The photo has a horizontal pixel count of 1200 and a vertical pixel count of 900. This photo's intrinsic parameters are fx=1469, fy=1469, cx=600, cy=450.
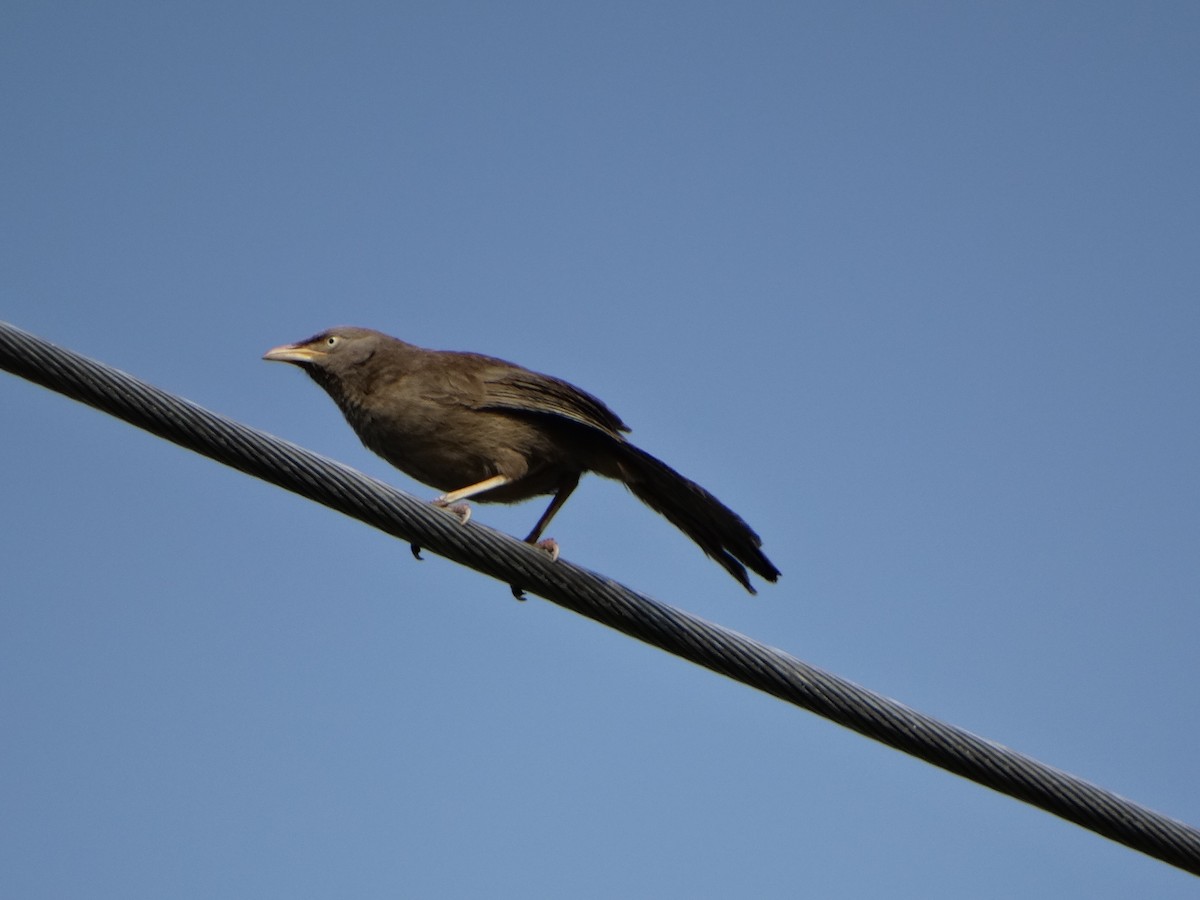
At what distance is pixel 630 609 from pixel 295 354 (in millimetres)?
3653

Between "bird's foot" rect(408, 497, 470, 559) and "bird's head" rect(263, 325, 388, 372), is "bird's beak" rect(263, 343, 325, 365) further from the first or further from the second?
"bird's foot" rect(408, 497, 470, 559)

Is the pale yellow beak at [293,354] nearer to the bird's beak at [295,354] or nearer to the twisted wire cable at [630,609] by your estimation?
the bird's beak at [295,354]

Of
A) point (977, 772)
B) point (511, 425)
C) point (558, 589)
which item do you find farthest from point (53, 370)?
point (511, 425)

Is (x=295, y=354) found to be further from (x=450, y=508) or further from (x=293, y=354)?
(x=450, y=508)

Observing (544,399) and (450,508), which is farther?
(544,399)

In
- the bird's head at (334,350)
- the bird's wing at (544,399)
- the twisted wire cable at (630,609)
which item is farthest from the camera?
the bird's head at (334,350)

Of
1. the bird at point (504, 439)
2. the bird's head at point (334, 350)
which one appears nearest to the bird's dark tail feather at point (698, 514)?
the bird at point (504, 439)

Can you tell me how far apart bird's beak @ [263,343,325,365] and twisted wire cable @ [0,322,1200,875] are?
10.8 ft

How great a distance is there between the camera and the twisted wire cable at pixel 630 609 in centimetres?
367

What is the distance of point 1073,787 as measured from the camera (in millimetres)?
3949

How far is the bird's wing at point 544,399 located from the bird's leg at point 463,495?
1.07ft

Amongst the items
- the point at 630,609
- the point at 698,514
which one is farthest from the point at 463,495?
the point at 630,609

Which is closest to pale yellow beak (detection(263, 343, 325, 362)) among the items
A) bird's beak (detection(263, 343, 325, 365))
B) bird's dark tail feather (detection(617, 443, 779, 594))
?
bird's beak (detection(263, 343, 325, 365))

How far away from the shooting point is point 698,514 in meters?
6.25
